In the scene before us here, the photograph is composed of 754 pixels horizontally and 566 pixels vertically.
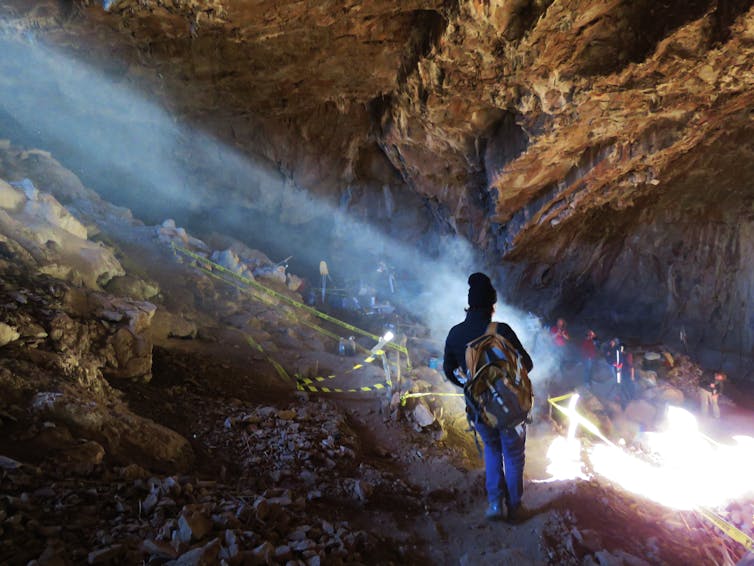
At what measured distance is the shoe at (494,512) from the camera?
3266mm

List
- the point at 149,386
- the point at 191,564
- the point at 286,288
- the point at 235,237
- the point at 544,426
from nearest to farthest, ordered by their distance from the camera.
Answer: the point at 191,564, the point at 149,386, the point at 544,426, the point at 286,288, the point at 235,237

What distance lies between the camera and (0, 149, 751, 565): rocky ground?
2225mm

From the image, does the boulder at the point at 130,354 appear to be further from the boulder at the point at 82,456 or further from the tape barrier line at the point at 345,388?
the tape barrier line at the point at 345,388

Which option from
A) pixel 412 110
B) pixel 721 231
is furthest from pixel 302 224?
pixel 721 231

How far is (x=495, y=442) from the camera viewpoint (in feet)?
11.0

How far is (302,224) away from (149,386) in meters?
15.2

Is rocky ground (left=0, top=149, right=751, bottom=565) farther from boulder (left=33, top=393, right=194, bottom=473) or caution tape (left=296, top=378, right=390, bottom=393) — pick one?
caution tape (left=296, top=378, right=390, bottom=393)

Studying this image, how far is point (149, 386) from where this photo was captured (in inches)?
201

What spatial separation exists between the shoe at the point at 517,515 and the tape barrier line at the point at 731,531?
2.03 metres

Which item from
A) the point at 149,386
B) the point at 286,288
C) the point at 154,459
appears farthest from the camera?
the point at 286,288

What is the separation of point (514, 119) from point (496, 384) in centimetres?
848

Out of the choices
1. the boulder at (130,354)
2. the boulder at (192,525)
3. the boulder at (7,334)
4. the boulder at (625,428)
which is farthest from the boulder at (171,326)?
the boulder at (625,428)

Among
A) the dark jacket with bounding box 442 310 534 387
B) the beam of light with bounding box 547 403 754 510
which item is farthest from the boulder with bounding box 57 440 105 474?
the beam of light with bounding box 547 403 754 510

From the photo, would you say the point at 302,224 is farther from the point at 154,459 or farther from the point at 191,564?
the point at 191,564
